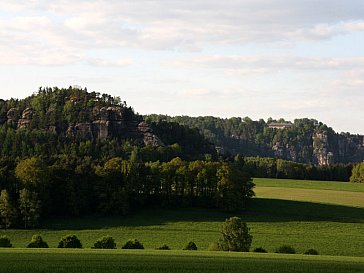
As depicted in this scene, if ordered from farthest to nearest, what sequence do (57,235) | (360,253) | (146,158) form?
(146,158) < (57,235) < (360,253)

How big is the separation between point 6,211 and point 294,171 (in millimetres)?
118389

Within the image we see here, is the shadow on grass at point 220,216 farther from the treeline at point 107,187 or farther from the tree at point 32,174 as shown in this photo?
the tree at point 32,174

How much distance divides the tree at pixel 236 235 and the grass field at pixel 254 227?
258 inches

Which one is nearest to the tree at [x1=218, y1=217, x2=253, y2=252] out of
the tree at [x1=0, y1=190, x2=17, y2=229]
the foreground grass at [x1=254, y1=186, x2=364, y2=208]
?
the tree at [x1=0, y1=190, x2=17, y2=229]

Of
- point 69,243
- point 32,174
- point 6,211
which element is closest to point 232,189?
point 32,174

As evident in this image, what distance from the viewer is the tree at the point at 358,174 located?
18701 cm

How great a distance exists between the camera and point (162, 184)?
357 feet

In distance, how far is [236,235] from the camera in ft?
207

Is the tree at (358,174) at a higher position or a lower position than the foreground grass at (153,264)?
higher

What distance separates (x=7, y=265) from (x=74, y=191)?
64.3 meters

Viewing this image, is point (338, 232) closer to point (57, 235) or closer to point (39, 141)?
point (57, 235)

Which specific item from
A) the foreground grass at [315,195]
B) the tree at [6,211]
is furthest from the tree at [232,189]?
the tree at [6,211]

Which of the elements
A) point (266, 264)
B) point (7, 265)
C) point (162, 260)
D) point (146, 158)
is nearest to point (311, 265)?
point (266, 264)

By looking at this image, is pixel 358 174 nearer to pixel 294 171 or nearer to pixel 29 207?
pixel 294 171
